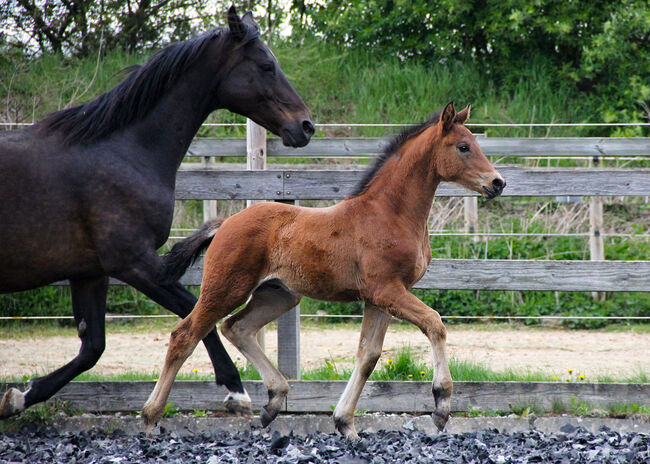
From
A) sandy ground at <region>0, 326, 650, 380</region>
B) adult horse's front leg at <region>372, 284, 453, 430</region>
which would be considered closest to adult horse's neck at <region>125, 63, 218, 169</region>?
adult horse's front leg at <region>372, 284, 453, 430</region>

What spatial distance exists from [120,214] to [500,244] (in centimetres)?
615

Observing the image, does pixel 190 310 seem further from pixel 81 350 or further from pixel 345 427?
pixel 345 427

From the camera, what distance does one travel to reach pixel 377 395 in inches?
201

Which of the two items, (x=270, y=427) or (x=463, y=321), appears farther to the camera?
(x=463, y=321)

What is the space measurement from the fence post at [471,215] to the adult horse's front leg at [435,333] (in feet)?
18.5

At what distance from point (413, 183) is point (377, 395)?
5.07ft

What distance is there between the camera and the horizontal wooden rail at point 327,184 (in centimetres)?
534

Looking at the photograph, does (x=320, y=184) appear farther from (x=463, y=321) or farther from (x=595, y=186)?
(x=463, y=321)

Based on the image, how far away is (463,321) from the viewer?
9.09 m

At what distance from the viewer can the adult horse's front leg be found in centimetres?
391

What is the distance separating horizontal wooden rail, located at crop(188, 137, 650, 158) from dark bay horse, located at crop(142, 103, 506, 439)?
4453mm

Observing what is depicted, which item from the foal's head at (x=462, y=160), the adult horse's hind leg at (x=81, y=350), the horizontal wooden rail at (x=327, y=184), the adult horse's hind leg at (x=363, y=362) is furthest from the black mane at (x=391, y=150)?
the adult horse's hind leg at (x=81, y=350)

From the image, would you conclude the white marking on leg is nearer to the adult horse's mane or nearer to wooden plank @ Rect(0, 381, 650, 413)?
wooden plank @ Rect(0, 381, 650, 413)

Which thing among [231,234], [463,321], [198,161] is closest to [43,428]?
[231,234]
